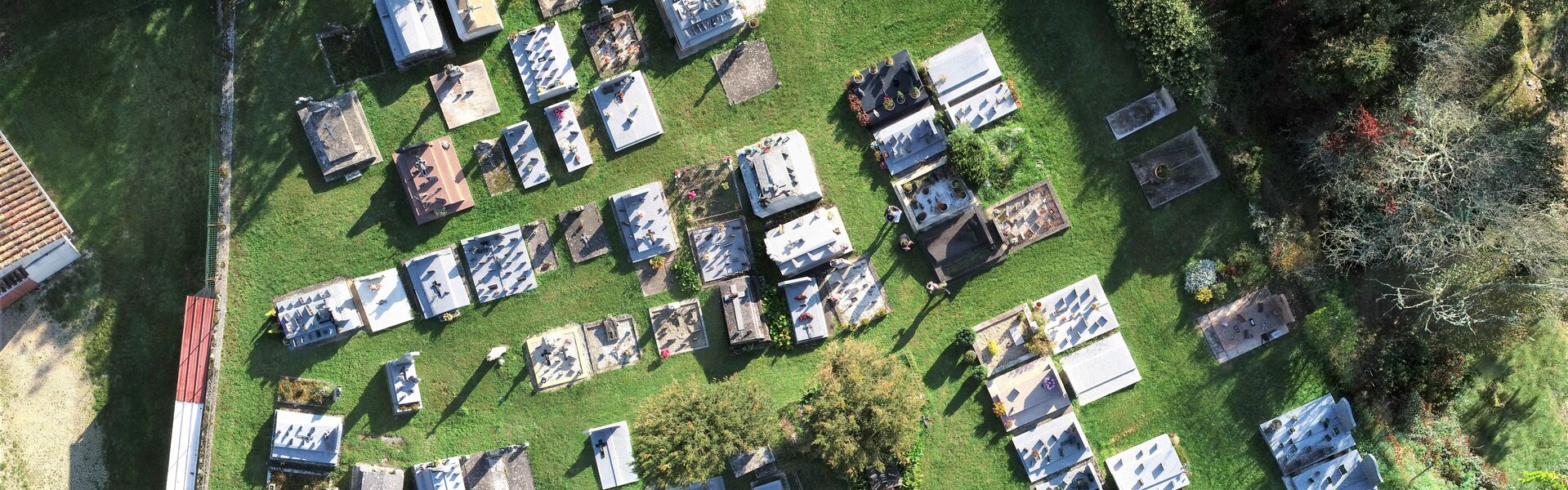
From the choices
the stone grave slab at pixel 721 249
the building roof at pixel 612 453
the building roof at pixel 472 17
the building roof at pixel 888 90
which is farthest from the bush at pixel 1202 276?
the building roof at pixel 472 17

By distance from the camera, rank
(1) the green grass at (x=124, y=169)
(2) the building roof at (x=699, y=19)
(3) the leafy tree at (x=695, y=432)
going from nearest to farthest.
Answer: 1. (3) the leafy tree at (x=695, y=432)
2. (2) the building roof at (x=699, y=19)
3. (1) the green grass at (x=124, y=169)

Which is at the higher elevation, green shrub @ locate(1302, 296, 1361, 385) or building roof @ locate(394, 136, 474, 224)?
building roof @ locate(394, 136, 474, 224)

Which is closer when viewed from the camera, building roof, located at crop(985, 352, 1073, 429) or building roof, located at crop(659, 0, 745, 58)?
building roof, located at crop(659, 0, 745, 58)

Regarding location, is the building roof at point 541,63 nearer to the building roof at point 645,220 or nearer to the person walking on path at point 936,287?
the building roof at point 645,220

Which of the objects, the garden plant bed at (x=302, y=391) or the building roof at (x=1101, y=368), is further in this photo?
the building roof at (x=1101, y=368)

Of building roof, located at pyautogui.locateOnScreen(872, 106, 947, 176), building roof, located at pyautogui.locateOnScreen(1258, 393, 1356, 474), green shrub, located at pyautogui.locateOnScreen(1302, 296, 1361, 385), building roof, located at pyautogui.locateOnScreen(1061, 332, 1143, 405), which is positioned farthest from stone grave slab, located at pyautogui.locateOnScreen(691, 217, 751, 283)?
green shrub, located at pyautogui.locateOnScreen(1302, 296, 1361, 385)

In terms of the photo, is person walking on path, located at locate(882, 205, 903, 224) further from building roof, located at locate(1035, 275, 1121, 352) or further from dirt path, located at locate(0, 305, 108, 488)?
dirt path, located at locate(0, 305, 108, 488)
